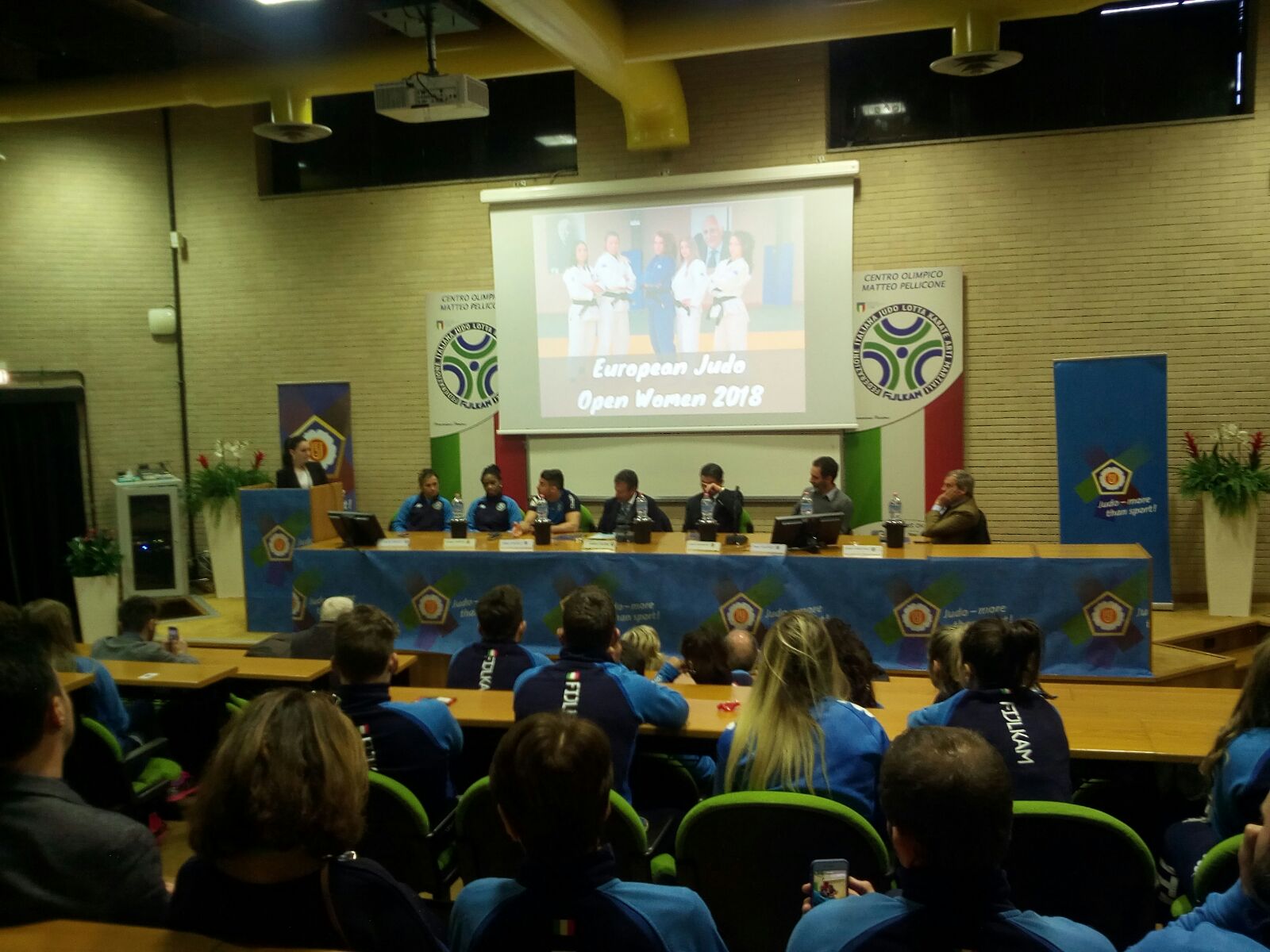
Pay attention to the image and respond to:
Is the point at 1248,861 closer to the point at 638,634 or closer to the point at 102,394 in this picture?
the point at 638,634

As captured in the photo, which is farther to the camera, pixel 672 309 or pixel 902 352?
pixel 672 309

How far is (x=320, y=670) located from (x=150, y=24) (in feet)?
23.0

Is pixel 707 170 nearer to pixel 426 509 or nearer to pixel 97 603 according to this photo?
pixel 426 509

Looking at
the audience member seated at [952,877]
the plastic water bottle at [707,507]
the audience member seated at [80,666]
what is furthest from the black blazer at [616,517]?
the audience member seated at [952,877]

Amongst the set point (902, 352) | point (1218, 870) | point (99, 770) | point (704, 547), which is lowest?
point (99, 770)

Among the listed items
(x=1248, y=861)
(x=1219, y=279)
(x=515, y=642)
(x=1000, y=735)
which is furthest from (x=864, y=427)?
(x=1248, y=861)

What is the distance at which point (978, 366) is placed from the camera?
7.68m

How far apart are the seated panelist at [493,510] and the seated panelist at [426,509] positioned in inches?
9.8

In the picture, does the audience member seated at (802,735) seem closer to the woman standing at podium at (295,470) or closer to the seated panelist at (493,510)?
the seated panelist at (493,510)

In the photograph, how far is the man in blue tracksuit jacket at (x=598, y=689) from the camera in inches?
109

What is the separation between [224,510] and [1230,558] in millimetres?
7858

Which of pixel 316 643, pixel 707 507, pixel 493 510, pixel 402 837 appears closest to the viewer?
pixel 402 837

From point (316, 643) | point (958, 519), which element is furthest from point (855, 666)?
point (958, 519)

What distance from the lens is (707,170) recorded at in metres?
8.11
